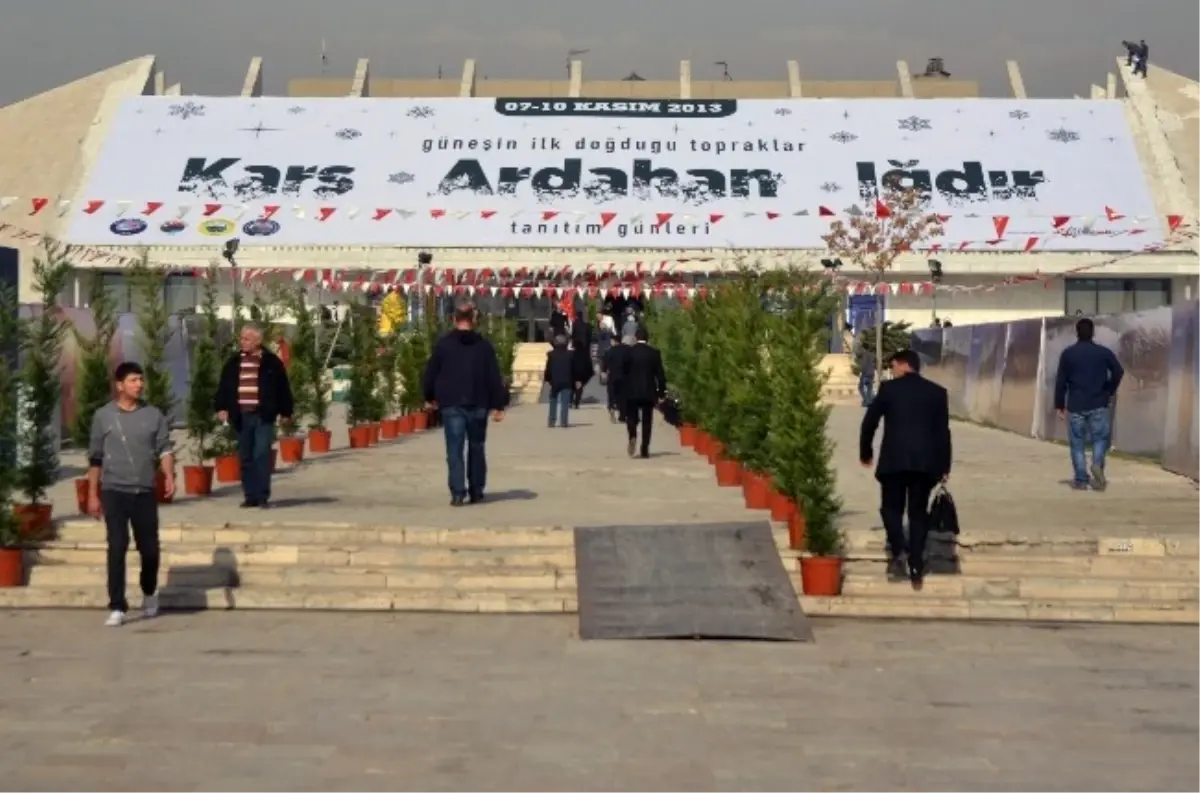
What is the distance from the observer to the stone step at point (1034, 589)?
11.0 metres

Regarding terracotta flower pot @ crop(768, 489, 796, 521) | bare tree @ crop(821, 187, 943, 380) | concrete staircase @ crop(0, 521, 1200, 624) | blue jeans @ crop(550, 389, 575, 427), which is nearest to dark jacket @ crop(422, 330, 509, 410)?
concrete staircase @ crop(0, 521, 1200, 624)

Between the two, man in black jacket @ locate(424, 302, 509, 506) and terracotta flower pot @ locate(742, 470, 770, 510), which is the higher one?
man in black jacket @ locate(424, 302, 509, 506)

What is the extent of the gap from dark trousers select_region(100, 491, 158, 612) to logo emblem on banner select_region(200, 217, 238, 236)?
37386 mm

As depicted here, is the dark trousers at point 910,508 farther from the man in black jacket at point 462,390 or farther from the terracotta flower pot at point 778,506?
the man in black jacket at point 462,390

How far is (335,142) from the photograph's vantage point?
50938 mm

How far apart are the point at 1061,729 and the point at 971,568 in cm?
415

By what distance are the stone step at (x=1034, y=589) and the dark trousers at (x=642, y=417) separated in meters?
8.57

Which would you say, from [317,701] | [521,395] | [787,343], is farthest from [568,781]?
[521,395]

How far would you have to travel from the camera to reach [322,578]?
11.2 metres

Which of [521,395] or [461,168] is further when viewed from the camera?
[461,168]

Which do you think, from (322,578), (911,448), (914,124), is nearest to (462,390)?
(322,578)

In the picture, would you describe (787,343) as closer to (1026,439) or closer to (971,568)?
(971,568)

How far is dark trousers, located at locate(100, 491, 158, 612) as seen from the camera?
10.0 m

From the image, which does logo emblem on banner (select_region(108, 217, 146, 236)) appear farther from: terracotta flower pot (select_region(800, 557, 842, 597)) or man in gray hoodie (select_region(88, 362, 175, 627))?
terracotta flower pot (select_region(800, 557, 842, 597))
